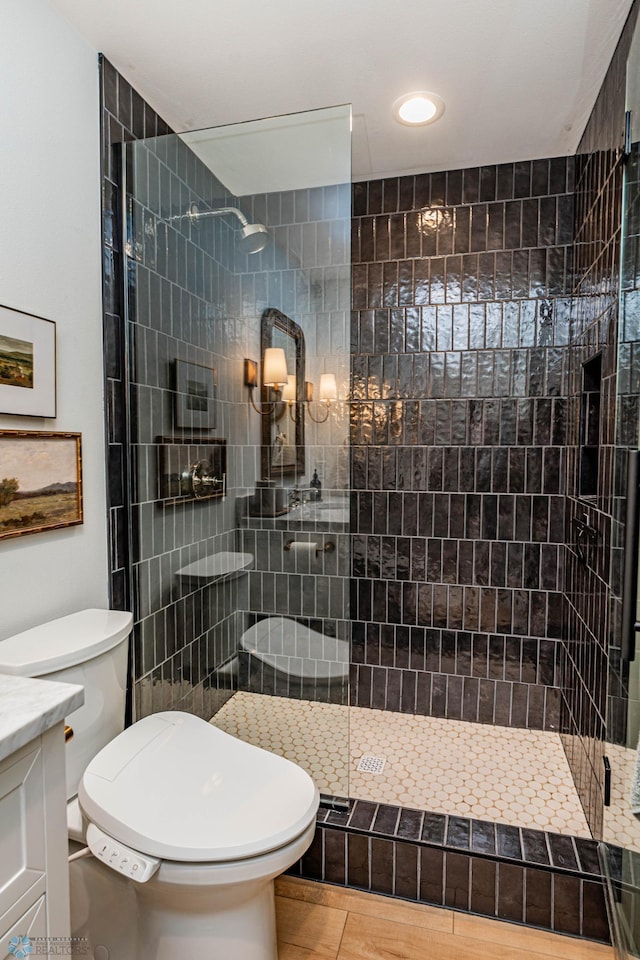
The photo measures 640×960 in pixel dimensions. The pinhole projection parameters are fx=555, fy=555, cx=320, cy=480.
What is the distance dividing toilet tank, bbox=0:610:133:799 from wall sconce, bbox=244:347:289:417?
796 mm

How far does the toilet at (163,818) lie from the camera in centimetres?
119

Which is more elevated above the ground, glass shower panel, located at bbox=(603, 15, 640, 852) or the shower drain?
glass shower panel, located at bbox=(603, 15, 640, 852)

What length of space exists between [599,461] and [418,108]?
1419mm

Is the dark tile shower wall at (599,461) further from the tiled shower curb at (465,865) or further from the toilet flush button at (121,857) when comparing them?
the toilet flush button at (121,857)

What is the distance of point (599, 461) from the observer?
1.87 m

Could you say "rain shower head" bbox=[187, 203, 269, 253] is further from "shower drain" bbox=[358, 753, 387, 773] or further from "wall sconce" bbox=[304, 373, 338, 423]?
"shower drain" bbox=[358, 753, 387, 773]

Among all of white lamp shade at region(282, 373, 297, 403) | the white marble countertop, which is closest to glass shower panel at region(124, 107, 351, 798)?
white lamp shade at region(282, 373, 297, 403)

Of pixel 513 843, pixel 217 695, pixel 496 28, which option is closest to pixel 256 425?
pixel 217 695

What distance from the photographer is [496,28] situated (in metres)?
1.63

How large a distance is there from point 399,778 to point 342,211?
199 centimetres

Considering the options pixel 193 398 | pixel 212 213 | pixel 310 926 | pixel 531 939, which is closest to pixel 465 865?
pixel 531 939

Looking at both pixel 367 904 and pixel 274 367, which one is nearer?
pixel 367 904

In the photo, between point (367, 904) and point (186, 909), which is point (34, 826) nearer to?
point (186, 909)

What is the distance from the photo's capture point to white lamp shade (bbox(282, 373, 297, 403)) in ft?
6.01
